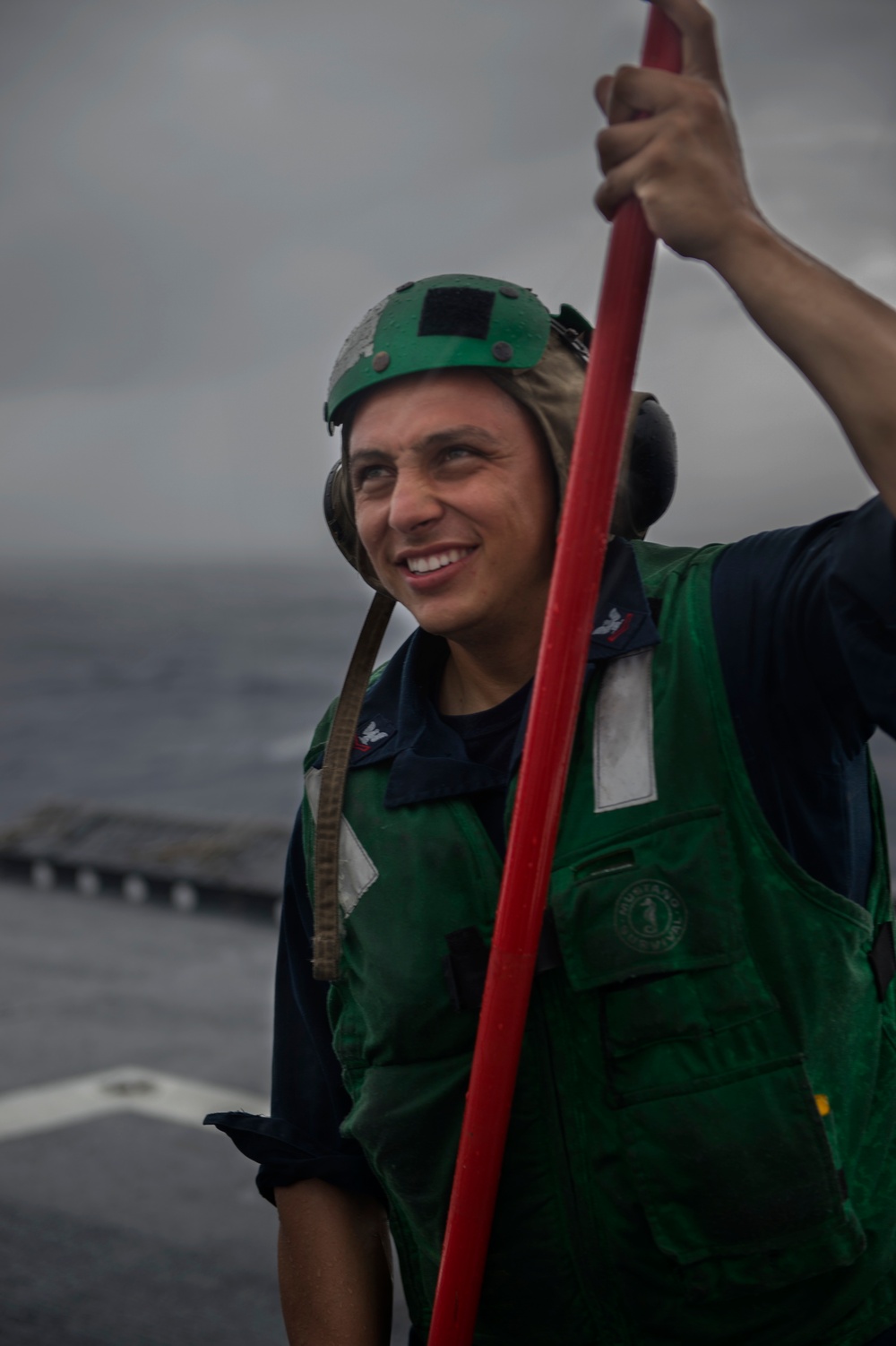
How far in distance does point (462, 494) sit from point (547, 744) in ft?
1.63

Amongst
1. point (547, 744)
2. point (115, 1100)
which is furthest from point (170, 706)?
point (547, 744)

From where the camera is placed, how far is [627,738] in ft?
5.36

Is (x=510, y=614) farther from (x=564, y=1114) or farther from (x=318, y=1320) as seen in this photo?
(x=318, y=1320)

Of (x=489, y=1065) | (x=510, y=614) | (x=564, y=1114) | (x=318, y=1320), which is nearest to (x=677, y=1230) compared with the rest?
(x=564, y=1114)

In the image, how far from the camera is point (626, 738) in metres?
1.63

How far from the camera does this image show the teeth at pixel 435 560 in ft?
5.81

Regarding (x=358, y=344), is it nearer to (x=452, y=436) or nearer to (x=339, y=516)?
(x=452, y=436)

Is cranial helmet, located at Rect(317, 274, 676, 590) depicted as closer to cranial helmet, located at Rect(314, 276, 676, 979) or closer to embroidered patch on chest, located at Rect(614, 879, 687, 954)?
cranial helmet, located at Rect(314, 276, 676, 979)

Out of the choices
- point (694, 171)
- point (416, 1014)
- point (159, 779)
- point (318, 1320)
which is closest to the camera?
point (694, 171)

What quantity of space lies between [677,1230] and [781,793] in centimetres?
60

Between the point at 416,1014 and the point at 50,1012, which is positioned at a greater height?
the point at 416,1014

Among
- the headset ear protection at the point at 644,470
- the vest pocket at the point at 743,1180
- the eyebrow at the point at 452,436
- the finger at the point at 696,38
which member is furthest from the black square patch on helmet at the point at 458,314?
the vest pocket at the point at 743,1180

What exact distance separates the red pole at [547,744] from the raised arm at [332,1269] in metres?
0.42

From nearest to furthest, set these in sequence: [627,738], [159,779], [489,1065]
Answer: [489,1065]
[627,738]
[159,779]
